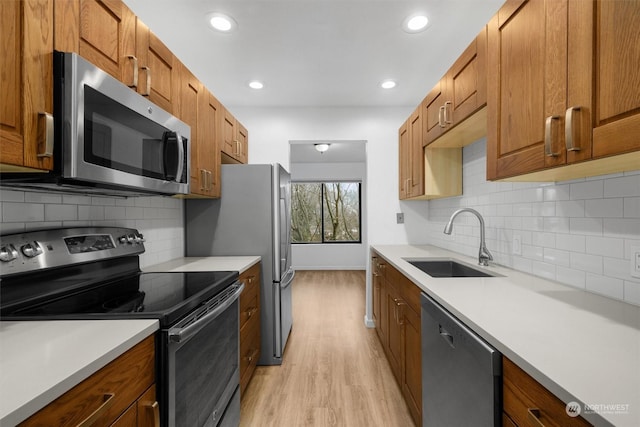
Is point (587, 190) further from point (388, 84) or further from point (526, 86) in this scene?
point (388, 84)

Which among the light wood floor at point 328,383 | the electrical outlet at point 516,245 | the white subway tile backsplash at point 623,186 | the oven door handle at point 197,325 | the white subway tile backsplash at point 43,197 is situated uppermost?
the white subway tile backsplash at point 623,186

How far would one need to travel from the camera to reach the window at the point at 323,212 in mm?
6688

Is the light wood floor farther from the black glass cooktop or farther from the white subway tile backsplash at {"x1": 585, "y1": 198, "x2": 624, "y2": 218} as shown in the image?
the white subway tile backsplash at {"x1": 585, "y1": 198, "x2": 624, "y2": 218}

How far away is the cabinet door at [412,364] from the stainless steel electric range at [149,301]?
97cm

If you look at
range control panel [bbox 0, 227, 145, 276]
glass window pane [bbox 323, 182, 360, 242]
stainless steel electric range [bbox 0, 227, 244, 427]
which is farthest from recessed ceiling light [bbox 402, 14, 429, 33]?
glass window pane [bbox 323, 182, 360, 242]

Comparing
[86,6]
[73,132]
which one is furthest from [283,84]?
[73,132]

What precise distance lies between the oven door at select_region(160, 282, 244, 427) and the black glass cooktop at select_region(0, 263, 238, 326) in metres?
0.06

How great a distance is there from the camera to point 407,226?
3250mm

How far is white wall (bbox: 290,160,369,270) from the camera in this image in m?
6.54

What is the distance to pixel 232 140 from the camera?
108 inches

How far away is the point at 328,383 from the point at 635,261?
185cm

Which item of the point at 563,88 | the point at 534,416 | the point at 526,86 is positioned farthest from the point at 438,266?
the point at 534,416

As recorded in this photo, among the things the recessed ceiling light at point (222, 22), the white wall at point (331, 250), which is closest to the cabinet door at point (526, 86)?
the recessed ceiling light at point (222, 22)

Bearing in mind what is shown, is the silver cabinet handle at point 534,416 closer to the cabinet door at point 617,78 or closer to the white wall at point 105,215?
the cabinet door at point 617,78
